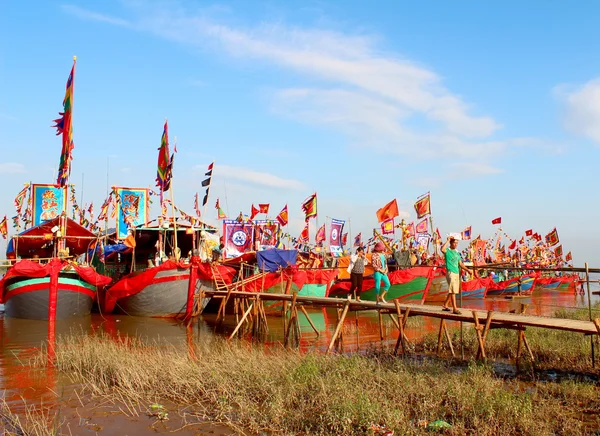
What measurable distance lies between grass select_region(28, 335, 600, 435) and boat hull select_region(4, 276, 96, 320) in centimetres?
1151

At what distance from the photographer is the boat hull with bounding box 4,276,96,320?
19828 millimetres

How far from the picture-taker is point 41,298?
1978cm

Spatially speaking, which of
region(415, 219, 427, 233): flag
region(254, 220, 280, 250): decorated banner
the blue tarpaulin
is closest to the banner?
the blue tarpaulin

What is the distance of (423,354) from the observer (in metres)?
11.8

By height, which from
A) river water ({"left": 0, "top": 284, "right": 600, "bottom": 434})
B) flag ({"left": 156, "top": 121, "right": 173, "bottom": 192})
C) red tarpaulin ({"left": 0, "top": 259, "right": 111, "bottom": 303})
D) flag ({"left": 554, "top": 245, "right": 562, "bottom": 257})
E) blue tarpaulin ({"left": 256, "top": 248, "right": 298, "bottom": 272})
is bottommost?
river water ({"left": 0, "top": 284, "right": 600, "bottom": 434})

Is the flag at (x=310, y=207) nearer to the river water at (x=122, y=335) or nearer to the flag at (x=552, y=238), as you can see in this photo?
the river water at (x=122, y=335)

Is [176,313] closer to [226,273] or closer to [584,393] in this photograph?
[226,273]

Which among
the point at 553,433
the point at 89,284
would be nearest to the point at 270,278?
the point at 89,284

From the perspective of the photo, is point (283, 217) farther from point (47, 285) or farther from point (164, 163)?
point (47, 285)

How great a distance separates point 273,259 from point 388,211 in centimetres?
714

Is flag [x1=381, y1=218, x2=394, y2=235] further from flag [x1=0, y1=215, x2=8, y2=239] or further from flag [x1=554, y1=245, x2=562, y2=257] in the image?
flag [x1=554, y1=245, x2=562, y2=257]

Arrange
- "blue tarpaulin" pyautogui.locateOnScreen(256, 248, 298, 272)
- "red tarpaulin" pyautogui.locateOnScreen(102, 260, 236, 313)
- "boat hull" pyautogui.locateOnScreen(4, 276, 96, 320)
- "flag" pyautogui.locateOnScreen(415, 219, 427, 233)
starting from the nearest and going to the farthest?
1. "boat hull" pyautogui.locateOnScreen(4, 276, 96, 320)
2. "red tarpaulin" pyautogui.locateOnScreen(102, 260, 236, 313)
3. "blue tarpaulin" pyautogui.locateOnScreen(256, 248, 298, 272)
4. "flag" pyautogui.locateOnScreen(415, 219, 427, 233)

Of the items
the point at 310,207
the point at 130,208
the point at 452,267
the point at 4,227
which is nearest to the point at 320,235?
the point at 310,207

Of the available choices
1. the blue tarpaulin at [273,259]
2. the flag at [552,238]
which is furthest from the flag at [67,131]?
the flag at [552,238]
